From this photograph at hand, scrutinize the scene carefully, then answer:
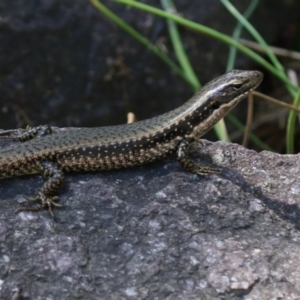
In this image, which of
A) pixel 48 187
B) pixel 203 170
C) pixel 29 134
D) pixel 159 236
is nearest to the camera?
pixel 159 236

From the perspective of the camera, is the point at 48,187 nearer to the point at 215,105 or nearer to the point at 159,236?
the point at 159,236

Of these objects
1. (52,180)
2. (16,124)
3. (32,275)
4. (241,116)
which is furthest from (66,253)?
(241,116)

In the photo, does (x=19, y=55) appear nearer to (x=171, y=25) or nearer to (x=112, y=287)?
(x=171, y=25)

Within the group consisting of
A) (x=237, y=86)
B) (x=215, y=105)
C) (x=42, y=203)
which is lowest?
(x=42, y=203)

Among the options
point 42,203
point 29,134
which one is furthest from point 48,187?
point 29,134

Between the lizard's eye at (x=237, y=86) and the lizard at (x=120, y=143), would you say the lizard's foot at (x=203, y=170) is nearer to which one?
the lizard at (x=120, y=143)

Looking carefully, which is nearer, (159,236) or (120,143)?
(159,236)

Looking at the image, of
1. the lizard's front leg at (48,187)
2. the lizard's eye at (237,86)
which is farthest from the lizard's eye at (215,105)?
the lizard's front leg at (48,187)
